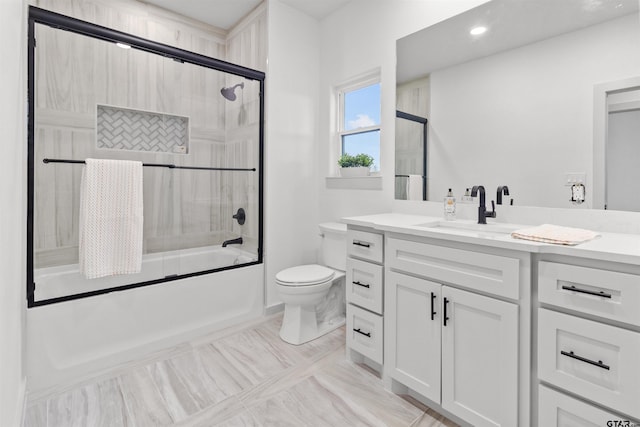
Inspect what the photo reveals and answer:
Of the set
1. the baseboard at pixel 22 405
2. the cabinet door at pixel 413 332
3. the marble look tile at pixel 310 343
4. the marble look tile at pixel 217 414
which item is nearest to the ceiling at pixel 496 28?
the cabinet door at pixel 413 332

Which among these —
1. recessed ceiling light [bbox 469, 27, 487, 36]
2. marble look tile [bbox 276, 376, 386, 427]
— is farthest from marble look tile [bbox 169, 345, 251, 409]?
recessed ceiling light [bbox 469, 27, 487, 36]

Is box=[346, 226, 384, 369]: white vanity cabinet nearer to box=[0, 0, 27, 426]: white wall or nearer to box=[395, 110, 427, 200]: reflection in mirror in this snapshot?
box=[395, 110, 427, 200]: reflection in mirror

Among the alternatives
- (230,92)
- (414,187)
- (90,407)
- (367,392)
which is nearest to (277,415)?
(367,392)

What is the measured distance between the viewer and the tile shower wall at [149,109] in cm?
205

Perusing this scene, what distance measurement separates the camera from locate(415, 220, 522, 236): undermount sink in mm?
1698

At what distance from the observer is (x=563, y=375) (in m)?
1.16

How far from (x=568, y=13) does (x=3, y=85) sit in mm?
2436

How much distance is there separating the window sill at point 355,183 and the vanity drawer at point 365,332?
1.05 metres

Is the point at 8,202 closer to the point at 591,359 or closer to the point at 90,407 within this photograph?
the point at 90,407

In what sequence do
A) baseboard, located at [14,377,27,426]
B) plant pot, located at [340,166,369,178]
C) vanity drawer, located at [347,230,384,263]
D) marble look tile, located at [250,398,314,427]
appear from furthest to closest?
plant pot, located at [340,166,369,178] < vanity drawer, located at [347,230,384,263] < marble look tile, located at [250,398,314,427] < baseboard, located at [14,377,27,426]

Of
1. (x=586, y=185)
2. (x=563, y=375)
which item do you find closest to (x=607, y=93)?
(x=586, y=185)

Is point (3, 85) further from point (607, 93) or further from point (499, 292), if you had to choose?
point (607, 93)

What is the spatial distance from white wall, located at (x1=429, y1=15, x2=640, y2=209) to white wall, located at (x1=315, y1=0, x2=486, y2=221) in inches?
15.5

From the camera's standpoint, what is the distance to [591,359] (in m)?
1.11
